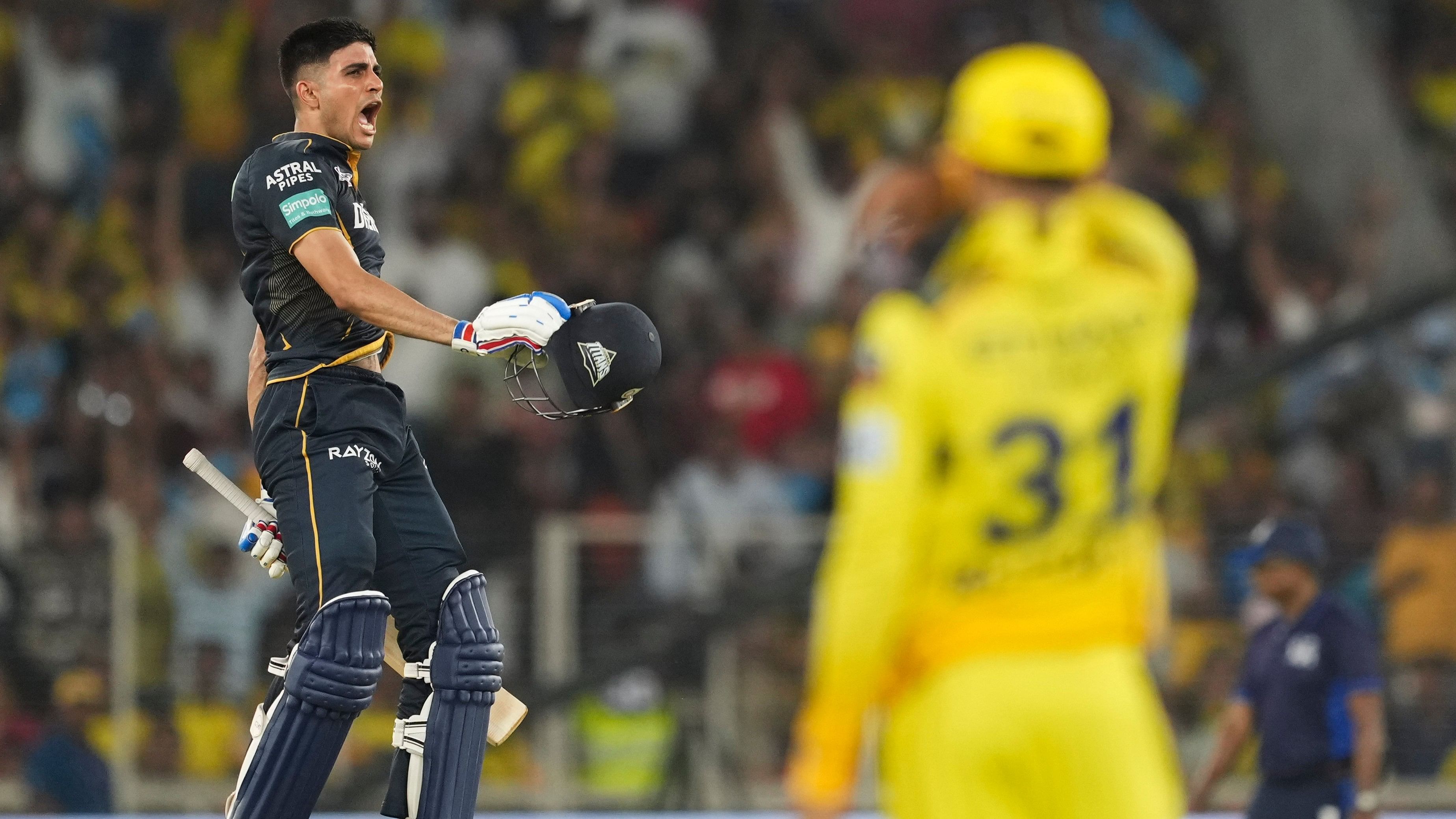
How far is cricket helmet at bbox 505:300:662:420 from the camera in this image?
208 inches

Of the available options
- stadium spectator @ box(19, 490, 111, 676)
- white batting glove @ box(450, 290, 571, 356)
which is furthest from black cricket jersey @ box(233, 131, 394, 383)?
stadium spectator @ box(19, 490, 111, 676)

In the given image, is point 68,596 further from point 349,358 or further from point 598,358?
point 598,358

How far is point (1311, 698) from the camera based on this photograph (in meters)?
8.02

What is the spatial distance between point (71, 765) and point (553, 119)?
4605 millimetres

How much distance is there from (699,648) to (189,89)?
4655 millimetres

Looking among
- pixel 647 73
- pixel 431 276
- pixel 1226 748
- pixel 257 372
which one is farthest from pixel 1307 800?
pixel 647 73

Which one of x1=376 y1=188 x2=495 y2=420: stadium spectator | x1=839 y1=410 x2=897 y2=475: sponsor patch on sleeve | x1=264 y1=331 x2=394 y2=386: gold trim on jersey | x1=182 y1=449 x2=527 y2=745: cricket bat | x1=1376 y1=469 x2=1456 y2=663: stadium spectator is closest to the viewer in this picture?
x1=839 y1=410 x2=897 y2=475: sponsor patch on sleeve

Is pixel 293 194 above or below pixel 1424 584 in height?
above

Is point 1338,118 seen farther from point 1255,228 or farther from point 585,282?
point 585,282

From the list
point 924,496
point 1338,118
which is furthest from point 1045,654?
point 1338,118

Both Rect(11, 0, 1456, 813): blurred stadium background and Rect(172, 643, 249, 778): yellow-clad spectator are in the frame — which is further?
Rect(11, 0, 1456, 813): blurred stadium background

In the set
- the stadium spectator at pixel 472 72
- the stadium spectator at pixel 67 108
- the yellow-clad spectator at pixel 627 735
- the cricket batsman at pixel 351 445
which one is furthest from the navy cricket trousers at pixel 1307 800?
the stadium spectator at pixel 67 108

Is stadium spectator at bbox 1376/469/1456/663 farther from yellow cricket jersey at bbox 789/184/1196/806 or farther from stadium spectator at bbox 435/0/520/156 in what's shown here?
yellow cricket jersey at bbox 789/184/1196/806

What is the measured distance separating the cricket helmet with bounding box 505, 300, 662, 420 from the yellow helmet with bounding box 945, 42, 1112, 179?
6.03ft
